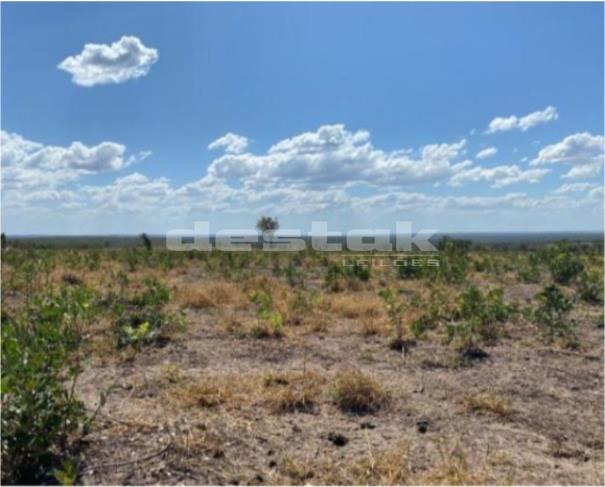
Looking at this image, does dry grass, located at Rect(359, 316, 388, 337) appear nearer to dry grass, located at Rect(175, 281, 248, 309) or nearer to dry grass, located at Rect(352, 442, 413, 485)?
dry grass, located at Rect(175, 281, 248, 309)

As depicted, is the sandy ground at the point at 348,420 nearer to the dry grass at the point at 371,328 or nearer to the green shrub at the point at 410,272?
the dry grass at the point at 371,328

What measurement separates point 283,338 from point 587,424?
10.7 feet

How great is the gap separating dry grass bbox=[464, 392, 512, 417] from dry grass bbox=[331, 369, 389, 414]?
62cm

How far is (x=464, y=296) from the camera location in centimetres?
647

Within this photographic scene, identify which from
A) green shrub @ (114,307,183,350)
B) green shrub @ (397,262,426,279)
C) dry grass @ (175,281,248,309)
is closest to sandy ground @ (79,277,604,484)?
green shrub @ (114,307,183,350)

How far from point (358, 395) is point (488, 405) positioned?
37.9 inches

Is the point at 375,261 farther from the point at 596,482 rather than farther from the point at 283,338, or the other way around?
the point at 596,482

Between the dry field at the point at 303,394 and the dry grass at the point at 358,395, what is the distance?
1 cm

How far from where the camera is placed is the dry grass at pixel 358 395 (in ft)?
12.6

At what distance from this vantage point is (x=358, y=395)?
12.7 ft

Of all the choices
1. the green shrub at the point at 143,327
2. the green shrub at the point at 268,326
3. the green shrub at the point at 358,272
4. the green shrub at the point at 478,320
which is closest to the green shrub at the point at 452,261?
the green shrub at the point at 358,272

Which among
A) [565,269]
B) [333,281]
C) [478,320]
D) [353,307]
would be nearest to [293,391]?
[478,320]

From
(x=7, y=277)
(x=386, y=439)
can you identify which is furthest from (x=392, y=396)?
(x=7, y=277)

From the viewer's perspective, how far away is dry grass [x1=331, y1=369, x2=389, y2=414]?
12.6 feet
